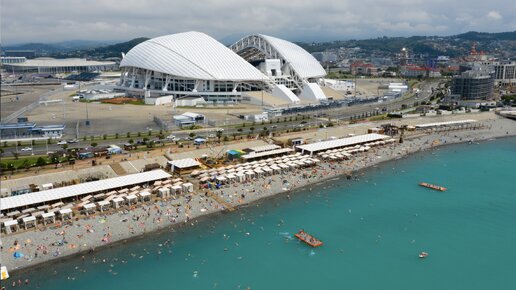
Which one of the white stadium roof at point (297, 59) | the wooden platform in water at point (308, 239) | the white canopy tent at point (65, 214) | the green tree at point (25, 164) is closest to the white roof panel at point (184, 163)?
the white canopy tent at point (65, 214)

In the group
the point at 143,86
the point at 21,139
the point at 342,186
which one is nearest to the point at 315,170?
the point at 342,186

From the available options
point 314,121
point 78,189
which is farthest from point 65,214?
point 314,121

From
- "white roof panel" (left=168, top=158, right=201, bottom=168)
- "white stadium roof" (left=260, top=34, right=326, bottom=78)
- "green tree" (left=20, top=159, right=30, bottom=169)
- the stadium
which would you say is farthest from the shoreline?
"white stadium roof" (left=260, top=34, right=326, bottom=78)

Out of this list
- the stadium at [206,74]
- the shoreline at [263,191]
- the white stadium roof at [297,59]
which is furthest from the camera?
the white stadium roof at [297,59]

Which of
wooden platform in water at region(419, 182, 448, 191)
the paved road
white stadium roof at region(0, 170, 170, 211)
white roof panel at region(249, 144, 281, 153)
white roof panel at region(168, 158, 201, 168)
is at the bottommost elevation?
wooden platform in water at region(419, 182, 448, 191)

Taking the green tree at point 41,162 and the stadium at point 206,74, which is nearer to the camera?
the green tree at point 41,162

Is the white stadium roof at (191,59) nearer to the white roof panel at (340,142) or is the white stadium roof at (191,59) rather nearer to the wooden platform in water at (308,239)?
the white roof panel at (340,142)

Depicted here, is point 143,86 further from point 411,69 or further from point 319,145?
point 411,69

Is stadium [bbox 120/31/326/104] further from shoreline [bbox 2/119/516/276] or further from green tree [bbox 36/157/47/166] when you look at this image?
green tree [bbox 36/157/47/166]
